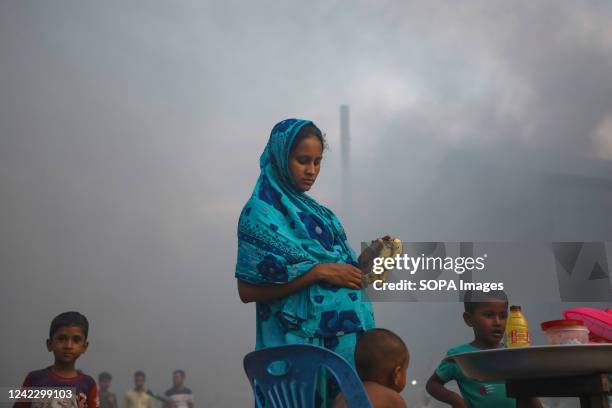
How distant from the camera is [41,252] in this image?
3428mm

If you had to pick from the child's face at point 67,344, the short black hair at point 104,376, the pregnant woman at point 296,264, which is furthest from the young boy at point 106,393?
the pregnant woman at point 296,264

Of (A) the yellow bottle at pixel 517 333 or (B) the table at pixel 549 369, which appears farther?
(A) the yellow bottle at pixel 517 333

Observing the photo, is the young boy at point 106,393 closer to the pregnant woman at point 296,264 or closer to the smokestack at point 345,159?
the smokestack at point 345,159

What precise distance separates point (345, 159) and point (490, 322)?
65.5 inches

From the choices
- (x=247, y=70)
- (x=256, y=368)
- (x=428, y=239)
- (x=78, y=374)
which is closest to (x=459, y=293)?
(x=428, y=239)

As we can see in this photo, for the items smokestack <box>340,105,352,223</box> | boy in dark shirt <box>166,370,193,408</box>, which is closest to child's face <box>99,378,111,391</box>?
boy in dark shirt <box>166,370,193,408</box>

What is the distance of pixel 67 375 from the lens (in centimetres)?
224

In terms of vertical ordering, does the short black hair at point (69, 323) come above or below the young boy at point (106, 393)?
above

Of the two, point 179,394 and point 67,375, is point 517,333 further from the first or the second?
point 179,394

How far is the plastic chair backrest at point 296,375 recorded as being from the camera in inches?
37.7

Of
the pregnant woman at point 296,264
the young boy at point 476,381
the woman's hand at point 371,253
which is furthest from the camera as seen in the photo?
the young boy at point 476,381

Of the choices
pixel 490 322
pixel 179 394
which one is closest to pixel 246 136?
pixel 179 394

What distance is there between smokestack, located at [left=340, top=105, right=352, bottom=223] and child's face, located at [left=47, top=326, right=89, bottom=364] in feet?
4.92

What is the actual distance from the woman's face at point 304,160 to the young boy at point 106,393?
6.89 feet
